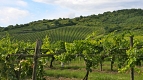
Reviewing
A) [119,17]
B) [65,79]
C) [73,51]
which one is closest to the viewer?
[73,51]

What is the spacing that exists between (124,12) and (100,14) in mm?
16674

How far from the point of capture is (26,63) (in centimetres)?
906

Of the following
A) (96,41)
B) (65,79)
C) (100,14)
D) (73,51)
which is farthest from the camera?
(100,14)

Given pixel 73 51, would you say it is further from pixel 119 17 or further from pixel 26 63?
pixel 119 17

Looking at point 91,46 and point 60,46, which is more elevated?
point 91,46

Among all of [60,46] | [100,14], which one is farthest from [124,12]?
[60,46]

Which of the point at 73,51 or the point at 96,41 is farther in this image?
the point at 96,41

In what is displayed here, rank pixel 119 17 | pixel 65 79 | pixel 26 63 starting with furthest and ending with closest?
1. pixel 119 17
2. pixel 65 79
3. pixel 26 63

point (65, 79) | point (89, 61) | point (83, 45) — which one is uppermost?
point (83, 45)

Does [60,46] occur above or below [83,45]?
below

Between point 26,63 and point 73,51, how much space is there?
3.51 metres

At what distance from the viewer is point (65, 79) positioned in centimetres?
1720

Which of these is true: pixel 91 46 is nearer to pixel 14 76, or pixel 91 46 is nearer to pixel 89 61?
pixel 89 61

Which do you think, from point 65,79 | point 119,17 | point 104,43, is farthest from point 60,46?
point 119,17
